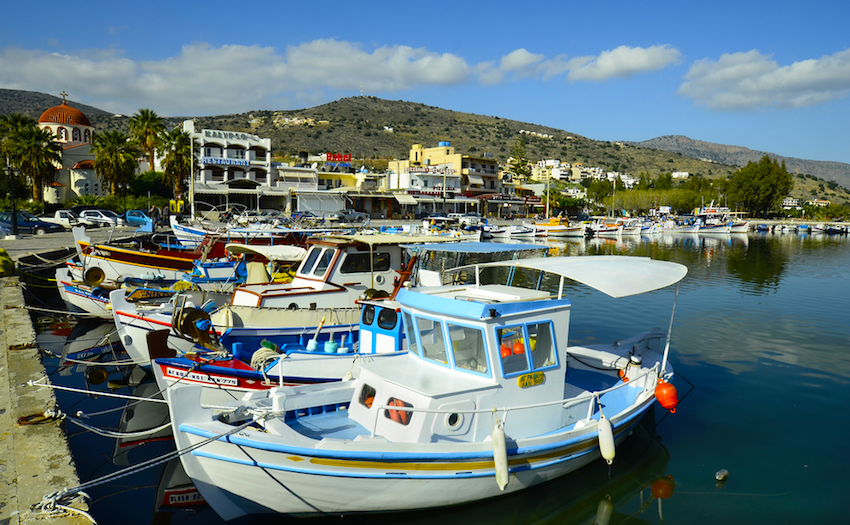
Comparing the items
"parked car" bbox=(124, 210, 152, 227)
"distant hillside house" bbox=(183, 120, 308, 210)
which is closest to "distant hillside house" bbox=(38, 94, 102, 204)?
"distant hillside house" bbox=(183, 120, 308, 210)

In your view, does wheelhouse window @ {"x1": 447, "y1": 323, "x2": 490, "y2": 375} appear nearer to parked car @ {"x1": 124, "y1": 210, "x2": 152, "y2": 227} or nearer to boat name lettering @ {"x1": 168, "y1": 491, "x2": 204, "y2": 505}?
boat name lettering @ {"x1": 168, "y1": 491, "x2": 204, "y2": 505}

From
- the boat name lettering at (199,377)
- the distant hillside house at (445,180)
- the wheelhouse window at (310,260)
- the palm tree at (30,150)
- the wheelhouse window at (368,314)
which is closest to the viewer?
the boat name lettering at (199,377)

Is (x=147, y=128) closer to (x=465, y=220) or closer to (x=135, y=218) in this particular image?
(x=135, y=218)

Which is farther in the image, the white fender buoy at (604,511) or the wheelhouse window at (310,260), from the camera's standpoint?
the wheelhouse window at (310,260)

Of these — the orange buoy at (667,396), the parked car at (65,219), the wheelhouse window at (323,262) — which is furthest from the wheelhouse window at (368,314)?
the parked car at (65,219)

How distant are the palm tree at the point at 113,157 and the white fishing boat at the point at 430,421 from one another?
166 feet

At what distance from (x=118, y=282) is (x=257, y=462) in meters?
16.1

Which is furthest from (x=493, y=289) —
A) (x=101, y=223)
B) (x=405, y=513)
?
(x=101, y=223)

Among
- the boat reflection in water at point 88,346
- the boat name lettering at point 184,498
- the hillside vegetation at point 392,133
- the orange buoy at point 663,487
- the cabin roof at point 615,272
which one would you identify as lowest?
the boat reflection in water at point 88,346

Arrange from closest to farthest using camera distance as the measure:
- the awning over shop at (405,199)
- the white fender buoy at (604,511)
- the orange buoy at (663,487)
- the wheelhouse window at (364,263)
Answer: the white fender buoy at (604,511) < the orange buoy at (663,487) < the wheelhouse window at (364,263) < the awning over shop at (405,199)

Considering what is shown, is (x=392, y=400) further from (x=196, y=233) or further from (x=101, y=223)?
(x=101, y=223)

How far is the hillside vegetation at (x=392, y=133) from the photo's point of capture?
134 meters

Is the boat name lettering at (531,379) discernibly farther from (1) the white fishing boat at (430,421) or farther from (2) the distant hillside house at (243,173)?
(2) the distant hillside house at (243,173)

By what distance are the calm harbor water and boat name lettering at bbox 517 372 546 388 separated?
5.65 ft
